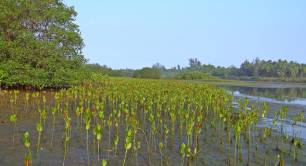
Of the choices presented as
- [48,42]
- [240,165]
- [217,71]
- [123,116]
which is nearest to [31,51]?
[48,42]

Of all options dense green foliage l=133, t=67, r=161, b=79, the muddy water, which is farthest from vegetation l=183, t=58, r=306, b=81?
the muddy water

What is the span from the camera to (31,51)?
2236 centimetres

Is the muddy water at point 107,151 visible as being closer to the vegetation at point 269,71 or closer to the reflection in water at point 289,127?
the reflection in water at point 289,127

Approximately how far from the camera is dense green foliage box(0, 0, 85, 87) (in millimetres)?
21922

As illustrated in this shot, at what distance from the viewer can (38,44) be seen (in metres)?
22.4

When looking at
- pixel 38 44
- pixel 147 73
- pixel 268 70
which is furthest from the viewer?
pixel 268 70

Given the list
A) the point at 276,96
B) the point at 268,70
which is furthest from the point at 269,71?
the point at 276,96

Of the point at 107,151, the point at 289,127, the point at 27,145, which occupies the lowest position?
the point at 289,127

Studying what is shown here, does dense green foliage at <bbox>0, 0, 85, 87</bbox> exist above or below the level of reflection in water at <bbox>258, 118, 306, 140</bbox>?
above

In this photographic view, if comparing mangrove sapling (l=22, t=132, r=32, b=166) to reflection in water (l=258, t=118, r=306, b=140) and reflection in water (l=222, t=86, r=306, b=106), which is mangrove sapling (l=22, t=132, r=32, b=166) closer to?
reflection in water (l=258, t=118, r=306, b=140)

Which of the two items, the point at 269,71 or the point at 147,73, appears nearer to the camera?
the point at 147,73

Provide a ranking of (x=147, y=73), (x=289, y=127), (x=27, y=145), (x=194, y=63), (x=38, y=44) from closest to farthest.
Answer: (x=27, y=145)
(x=289, y=127)
(x=38, y=44)
(x=147, y=73)
(x=194, y=63)

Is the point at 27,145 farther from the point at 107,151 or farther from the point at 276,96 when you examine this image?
the point at 276,96

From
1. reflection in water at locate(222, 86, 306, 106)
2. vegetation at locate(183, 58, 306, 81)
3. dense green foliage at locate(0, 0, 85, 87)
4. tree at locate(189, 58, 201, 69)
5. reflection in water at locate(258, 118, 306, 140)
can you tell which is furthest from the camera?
tree at locate(189, 58, 201, 69)
